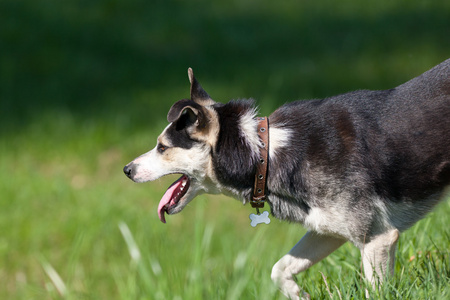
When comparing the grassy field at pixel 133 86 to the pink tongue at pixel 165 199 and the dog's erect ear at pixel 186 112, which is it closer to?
the pink tongue at pixel 165 199

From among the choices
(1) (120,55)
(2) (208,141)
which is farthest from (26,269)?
(1) (120,55)

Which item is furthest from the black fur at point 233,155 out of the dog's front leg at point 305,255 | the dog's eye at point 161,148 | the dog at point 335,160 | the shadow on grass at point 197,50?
the shadow on grass at point 197,50

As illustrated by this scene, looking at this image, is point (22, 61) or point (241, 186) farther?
point (22, 61)

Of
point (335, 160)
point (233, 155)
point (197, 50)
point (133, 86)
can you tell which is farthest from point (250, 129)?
point (197, 50)

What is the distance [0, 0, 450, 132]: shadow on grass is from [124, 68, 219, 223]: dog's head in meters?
4.60

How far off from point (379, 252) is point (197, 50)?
7.10m

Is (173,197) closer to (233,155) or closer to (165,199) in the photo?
(165,199)

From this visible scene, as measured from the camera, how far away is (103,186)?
7824 mm

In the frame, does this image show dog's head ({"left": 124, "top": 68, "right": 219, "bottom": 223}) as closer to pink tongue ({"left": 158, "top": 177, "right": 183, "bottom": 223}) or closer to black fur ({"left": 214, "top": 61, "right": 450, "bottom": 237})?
pink tongue ({"left": 158, "top": 177, "right": 183, "bottom": 223})

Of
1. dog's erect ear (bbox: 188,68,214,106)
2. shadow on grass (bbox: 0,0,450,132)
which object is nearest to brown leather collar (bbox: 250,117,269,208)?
dog's erect ear (bbox: 188,68,214,106)

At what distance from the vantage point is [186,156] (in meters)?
4.00

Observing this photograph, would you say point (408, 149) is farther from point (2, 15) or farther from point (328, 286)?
point (2, 15)

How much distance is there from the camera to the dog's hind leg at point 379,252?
3750 millimetres

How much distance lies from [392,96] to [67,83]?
6.70 metres
